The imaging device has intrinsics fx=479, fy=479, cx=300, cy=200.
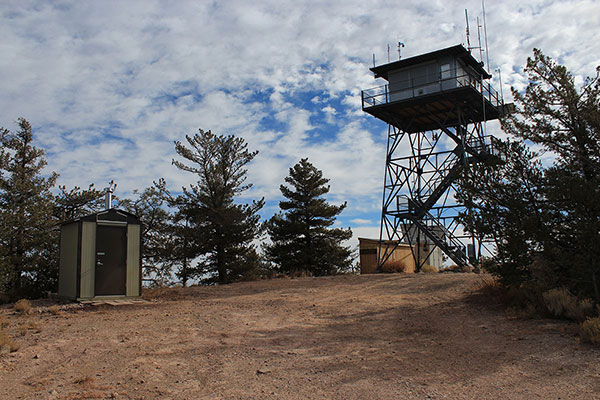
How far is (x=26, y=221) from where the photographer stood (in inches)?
810

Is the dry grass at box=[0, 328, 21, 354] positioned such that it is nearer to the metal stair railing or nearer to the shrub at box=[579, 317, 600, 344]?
the shrub at box=[579, 317, 600, 344]

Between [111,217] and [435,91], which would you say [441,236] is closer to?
[435,91]

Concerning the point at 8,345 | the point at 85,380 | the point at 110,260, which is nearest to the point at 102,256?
the point at 110,260

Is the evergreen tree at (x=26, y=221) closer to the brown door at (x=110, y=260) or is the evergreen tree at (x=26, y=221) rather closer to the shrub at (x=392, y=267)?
the brown door at (x=110, y=260)

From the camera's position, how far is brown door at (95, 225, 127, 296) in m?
13.7

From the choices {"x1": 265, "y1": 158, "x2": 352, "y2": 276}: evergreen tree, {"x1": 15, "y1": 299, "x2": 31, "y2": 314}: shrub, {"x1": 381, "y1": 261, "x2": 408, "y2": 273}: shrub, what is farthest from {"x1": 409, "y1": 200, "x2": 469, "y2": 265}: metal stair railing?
{"x1": 15, "y1": 299, "x2": 31, "y2": 314}: shrub

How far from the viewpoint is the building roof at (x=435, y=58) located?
22.6 m

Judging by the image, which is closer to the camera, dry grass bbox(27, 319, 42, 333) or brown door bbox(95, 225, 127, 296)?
dry grass bbox(27, 319, 42, 333)

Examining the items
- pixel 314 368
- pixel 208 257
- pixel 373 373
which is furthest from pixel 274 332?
pixel 208 257

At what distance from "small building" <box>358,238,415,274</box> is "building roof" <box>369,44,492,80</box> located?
28.4 feet

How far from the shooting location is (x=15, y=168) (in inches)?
854

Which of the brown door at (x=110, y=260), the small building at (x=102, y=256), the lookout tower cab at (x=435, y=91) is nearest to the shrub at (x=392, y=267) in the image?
the lookout tower cab at (x=435, y=91)

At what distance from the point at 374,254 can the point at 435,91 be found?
8.56 m

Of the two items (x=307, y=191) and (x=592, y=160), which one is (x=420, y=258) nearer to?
(x=307, y=191)
